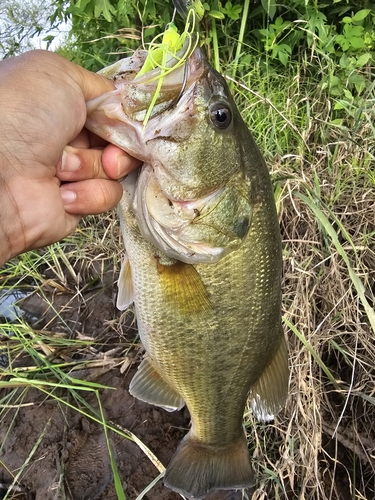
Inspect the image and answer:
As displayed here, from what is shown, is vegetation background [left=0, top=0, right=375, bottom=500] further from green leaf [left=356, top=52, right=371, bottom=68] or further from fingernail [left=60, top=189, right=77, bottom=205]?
fingernail [left=60, top=189, right=77, bottom=205]

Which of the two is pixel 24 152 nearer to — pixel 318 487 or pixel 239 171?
pixel 239 171

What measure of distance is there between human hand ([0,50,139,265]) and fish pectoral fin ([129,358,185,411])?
1.99 ft

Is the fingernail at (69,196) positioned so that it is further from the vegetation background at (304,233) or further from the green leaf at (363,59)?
the green leaf at (363,59)

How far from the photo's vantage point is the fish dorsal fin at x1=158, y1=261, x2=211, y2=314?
56.6 inches

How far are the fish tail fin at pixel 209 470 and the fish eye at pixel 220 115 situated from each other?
1165 millimetres

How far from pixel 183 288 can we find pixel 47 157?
56 centimetres

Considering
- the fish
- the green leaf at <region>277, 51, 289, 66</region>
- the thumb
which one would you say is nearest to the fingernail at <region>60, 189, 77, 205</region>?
the fish

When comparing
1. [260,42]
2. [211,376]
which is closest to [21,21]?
[260,42]

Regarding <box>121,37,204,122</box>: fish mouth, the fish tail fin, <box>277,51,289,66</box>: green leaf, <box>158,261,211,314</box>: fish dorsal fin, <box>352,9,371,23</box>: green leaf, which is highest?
<box>121,37,204,122</box>: fish mouth

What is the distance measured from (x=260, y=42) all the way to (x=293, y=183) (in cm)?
105

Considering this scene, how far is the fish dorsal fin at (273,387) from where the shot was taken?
1.66 m

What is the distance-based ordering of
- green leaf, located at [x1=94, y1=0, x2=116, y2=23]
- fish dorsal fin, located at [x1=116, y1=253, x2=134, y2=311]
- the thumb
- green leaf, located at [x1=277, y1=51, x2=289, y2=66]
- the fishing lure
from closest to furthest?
the fishing lure
the thumb
fish dorsal fin, located at [x1=116, y1=253, x2=134, y2=311]
green leaf, located at [x1=94, y1=0, x2=116, y2=23]
green leaf, located at [x1=277, y1=51, x2=289, y2=66]

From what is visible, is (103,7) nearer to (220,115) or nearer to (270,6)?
(270,6)

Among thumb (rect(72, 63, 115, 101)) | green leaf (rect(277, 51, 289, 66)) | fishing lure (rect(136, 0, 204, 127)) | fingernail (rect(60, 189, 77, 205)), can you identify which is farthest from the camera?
green leaf (rect(277, 51, 289, 66))
